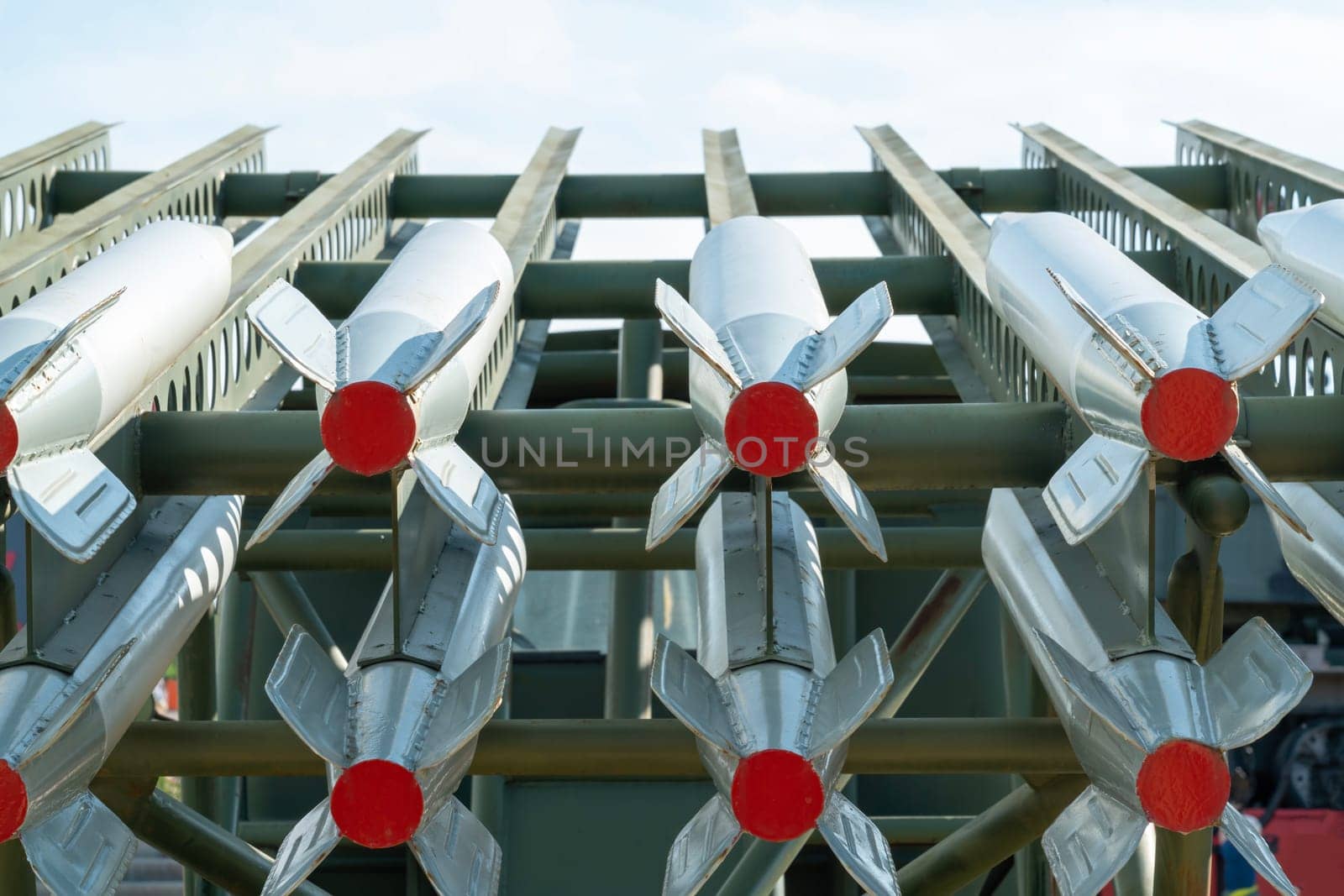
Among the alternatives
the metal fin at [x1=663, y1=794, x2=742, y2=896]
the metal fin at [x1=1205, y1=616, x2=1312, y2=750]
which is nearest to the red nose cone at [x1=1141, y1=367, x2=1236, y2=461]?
A: the metal fin at [x1=1205, y1=616, x2=1312, y2=750]

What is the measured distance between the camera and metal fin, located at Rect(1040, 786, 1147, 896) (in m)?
4.21

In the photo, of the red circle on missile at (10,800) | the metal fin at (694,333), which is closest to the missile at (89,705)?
the red circle on missile at (10,800)

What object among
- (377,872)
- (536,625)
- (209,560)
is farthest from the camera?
(536,625)

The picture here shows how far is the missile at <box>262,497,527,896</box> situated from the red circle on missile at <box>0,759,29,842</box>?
695mm

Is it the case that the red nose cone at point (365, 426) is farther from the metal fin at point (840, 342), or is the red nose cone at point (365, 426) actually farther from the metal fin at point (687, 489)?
the metal fin at point (840, 342)

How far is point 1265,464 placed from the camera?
4.67 m

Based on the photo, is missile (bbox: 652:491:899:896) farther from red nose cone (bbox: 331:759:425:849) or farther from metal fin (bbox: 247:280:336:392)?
metal fin (bbox: 247:280:336:392)

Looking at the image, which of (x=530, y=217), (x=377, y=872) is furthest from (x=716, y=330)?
(x=377, y=872)

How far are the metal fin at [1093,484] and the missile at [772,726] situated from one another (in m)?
0.65

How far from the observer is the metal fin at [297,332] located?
4.10 m

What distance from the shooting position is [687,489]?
4.33 meters

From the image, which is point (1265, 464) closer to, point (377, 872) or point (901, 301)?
point (901, 301)

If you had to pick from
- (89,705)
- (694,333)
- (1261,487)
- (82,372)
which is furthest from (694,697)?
(82,372)

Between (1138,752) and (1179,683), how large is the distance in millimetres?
289
